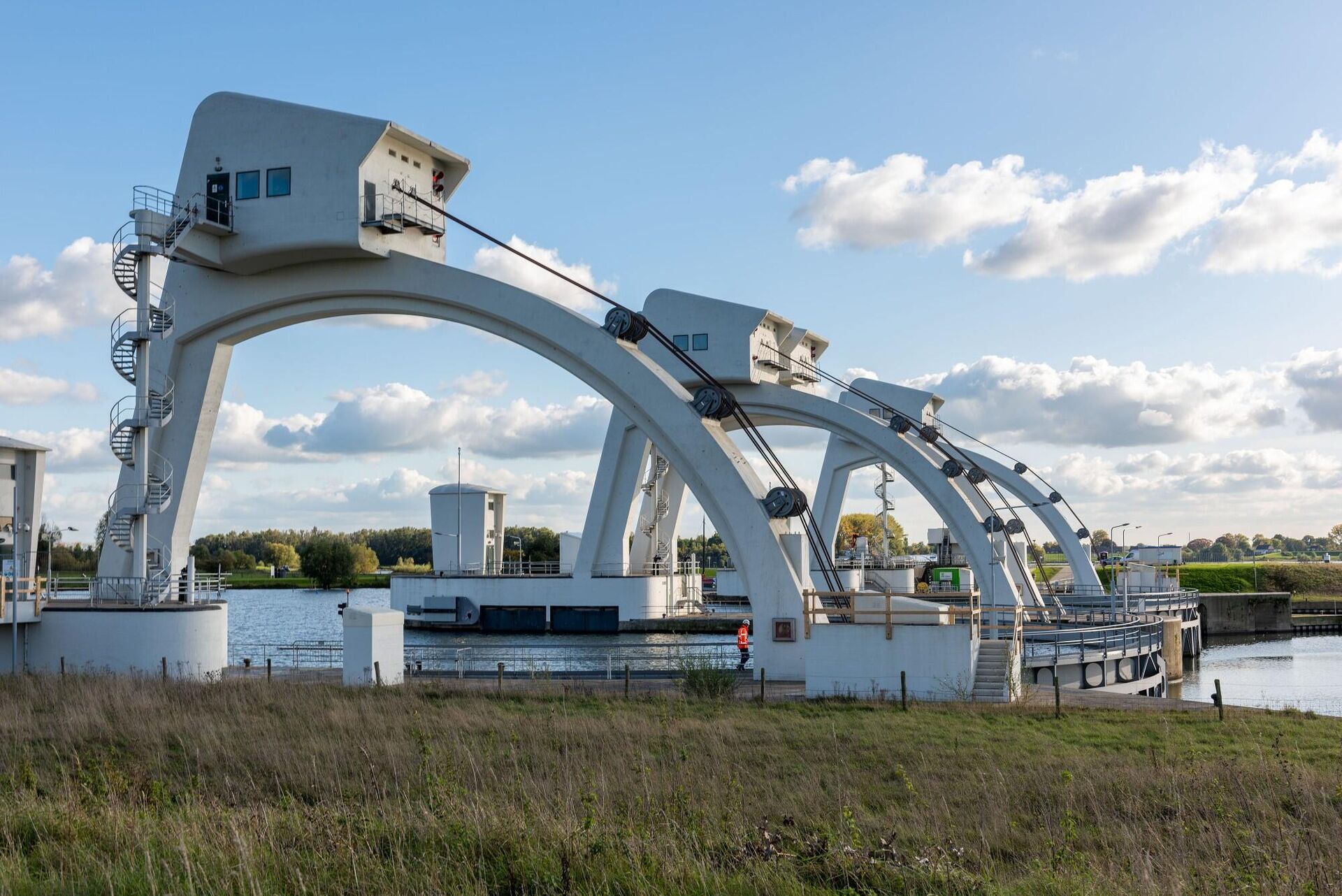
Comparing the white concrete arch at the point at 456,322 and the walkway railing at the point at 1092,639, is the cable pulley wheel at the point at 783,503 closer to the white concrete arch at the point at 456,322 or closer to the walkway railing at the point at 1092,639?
the white concrete arch at the point at 456,322

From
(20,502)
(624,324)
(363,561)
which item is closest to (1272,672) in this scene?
(624,324)

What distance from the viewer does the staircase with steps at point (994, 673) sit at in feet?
64.6

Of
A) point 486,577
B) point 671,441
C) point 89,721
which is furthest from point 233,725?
point 486,577

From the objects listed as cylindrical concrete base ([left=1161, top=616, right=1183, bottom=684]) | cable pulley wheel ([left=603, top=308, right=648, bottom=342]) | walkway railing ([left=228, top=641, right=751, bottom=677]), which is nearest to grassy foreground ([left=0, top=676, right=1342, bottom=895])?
walkway railing ([left=228, top=641, right=751, bottom=677])

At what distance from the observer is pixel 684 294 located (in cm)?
4194

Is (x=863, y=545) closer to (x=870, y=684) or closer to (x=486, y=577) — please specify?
(x=486, y=577)

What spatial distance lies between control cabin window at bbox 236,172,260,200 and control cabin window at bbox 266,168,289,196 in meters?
0.29

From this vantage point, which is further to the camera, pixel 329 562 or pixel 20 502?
pixel 329 562

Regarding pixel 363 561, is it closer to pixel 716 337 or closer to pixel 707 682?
pixel 716 337

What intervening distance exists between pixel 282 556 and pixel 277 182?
116573 mm

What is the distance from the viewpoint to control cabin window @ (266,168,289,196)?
25.0 m


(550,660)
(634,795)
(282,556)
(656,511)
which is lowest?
(550,660)

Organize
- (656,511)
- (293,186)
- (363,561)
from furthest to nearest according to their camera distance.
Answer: (363,561) < (656,511) < (293,186)

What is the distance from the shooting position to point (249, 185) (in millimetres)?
25391
